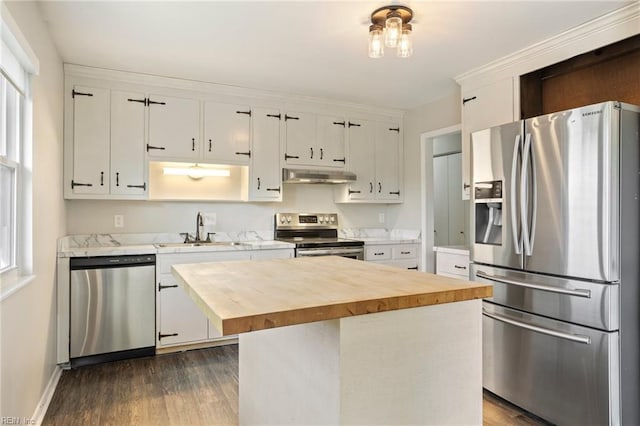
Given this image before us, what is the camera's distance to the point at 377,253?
4.24 metres

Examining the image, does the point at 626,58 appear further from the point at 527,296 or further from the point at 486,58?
the point at 527,296

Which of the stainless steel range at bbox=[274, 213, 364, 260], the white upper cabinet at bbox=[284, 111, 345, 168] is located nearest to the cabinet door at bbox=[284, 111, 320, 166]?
the white upper cabinet at bbox=[284, 111, 345, 168]

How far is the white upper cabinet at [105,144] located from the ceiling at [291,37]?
0.30m

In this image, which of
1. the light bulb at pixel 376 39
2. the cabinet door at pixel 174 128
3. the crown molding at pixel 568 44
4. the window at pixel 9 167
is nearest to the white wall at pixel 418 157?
the crown molding at pixel 568 44

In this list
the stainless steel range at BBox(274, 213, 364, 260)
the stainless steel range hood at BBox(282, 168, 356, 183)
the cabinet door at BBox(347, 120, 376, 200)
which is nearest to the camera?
the stainless steel range at BBox(274, 213, 364, 260)

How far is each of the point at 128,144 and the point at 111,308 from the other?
4.64 ft

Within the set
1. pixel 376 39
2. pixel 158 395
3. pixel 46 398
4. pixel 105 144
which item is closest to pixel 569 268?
pixel 376 39

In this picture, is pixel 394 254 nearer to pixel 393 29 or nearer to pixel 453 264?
pixel 453 264

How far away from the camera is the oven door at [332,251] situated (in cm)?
386

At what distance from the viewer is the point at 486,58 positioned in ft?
10.2

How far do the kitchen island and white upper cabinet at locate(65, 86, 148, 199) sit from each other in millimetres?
2135

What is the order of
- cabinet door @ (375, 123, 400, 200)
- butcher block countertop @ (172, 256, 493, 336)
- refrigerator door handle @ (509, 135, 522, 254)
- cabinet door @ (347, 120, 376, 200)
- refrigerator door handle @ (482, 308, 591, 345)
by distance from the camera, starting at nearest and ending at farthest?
butcher block countertop @ (172, 256, 493, 336) → refrigerator door handle @ (482, 308, 591, 345) → refrigerator door handle @ (509, 135, 522, 254) → cabinet door @ (347, 120, 376, 200) → cabinet door @ (375, 123, 400, 200)

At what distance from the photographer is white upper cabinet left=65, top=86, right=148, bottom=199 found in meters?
3.28

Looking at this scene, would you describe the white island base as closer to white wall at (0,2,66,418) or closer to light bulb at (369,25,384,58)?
white wall at (0,2,66,418)
